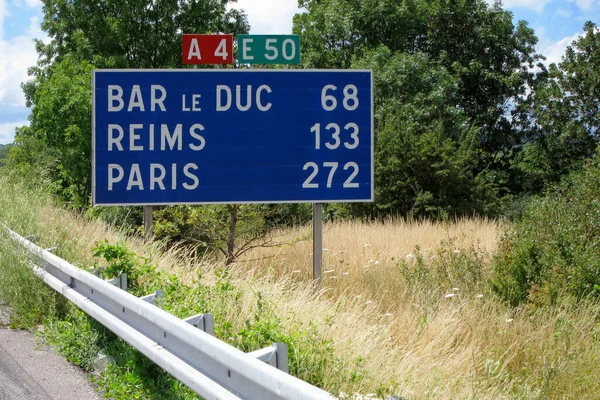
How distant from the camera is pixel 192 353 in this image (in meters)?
4.13

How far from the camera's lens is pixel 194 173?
349 inches

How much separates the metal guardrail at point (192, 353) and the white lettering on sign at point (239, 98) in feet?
11.4

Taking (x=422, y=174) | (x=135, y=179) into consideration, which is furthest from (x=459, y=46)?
(x=135, y=179)

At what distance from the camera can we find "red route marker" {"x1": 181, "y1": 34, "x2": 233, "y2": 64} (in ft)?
30.7

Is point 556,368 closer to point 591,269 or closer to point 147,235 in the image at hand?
point 591,269

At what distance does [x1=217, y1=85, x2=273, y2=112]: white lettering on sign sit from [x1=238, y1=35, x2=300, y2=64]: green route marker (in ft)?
1.61

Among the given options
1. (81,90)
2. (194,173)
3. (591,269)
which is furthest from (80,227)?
(81,90)

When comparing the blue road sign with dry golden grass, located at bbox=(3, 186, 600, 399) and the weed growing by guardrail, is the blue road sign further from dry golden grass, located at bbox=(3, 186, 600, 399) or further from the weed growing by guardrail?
the weed growing by guardrail

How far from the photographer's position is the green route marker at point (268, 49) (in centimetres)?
921

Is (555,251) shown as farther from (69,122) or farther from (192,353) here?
(69,122)

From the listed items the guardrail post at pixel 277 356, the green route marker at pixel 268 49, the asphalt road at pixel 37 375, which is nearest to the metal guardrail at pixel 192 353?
the guardrail post at pixel 277 356

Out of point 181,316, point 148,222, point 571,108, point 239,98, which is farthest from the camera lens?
point 571,108

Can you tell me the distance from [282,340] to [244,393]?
1.06 m

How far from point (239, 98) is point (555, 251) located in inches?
169
